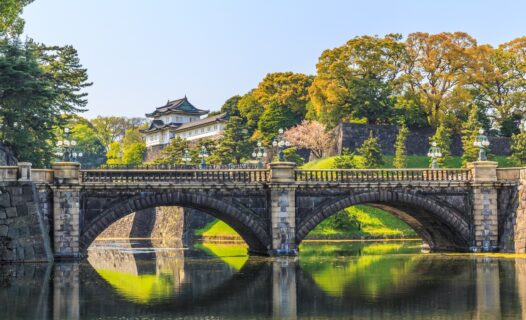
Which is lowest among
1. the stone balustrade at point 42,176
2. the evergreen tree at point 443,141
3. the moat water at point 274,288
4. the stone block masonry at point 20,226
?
the moat water at point 274,288

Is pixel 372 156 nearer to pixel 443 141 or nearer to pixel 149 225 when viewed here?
pixel 443 141

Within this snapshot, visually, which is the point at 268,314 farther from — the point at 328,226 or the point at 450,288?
the point at 328,226

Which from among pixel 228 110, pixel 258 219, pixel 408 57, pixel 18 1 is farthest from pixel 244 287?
pixel 228 110

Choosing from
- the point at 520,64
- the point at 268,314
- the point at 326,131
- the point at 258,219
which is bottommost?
the point at 268,314

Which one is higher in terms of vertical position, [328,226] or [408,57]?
[408,57]

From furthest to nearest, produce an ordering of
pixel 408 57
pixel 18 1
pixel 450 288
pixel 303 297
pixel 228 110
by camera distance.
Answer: pixel 228 110
pixel 408 57
pixel 18 1
pixel 450 288
pixel 303 297

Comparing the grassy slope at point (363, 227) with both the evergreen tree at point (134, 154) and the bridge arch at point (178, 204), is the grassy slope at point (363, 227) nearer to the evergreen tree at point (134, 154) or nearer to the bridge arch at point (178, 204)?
the bridge arch at point (178, 204)

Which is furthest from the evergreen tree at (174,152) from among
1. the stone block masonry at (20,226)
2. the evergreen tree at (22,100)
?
the stone block masonry at (20,226)

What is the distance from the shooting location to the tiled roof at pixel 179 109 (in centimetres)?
14162

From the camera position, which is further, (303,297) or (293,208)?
(293,208)

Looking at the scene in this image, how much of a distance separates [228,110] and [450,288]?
317 ft

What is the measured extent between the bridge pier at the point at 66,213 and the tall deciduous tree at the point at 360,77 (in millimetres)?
50280

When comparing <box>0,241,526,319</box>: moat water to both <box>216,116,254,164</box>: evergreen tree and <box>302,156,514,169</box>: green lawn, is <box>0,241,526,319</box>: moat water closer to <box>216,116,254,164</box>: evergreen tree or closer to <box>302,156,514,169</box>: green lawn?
<box>302,156,514,169</box>: green lawn

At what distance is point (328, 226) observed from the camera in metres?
78.1
